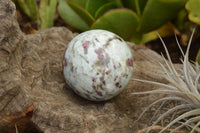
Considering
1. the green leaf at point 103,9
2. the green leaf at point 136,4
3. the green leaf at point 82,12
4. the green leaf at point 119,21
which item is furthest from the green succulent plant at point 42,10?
the green leaf at point 136,4

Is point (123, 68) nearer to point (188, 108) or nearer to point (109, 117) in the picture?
point (109, 117)

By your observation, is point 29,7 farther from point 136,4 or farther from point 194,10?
point 194,10

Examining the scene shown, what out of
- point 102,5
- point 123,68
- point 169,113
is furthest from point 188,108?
point 102,5

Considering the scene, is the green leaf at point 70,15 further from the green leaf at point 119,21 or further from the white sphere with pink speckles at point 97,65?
the white sphere with pink speckles at point 97,65

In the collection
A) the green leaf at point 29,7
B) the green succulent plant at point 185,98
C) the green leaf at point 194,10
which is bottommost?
the green leaf at point 29,7

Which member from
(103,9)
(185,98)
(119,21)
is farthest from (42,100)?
(103,9)

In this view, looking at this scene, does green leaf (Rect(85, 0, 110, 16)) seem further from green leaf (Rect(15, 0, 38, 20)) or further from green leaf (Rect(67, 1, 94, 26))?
Result: green leaf (Rect(15, 0, 38, 20))
